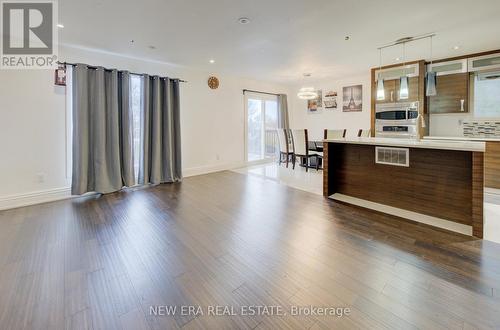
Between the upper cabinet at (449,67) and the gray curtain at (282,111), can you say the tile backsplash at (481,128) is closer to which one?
the upper cabinet at (449,67)

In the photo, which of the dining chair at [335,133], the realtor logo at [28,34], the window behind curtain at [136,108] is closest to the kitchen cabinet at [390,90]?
the dining chair at [335,133]

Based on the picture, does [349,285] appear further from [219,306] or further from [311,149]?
[311,149]

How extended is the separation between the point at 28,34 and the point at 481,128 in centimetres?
771

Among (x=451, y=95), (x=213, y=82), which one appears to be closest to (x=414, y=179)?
(x=451, y=95)

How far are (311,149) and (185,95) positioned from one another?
332 cm

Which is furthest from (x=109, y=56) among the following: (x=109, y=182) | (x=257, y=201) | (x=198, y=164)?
(x=257, y=201)

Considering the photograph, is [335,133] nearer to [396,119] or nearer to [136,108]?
[396,119]

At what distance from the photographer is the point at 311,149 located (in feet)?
20.5

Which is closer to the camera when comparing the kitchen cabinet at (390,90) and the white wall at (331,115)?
the kitchen cabinet at (390,90)

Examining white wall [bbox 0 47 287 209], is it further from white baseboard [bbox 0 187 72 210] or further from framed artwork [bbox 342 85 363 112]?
framed artwork [bbox 342 85 363 112]

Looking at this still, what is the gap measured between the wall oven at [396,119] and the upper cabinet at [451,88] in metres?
0.43

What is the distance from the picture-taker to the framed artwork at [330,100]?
7.11m

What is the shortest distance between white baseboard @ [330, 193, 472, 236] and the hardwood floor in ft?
0.67

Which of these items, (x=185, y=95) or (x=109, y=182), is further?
(x=185, y=95)
